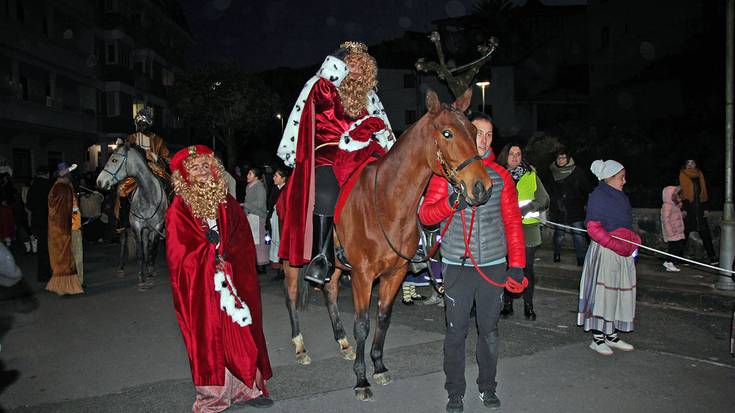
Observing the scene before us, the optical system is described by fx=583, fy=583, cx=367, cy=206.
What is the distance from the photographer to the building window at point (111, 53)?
36.8 meters

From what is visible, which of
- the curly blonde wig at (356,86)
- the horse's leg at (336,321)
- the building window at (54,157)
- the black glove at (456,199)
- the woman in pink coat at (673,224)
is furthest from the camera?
the building window at (54,157)

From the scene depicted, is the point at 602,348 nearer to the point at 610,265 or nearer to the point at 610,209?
the point at 610,265

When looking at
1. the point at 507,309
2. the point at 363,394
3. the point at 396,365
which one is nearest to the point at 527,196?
the point at 507,309

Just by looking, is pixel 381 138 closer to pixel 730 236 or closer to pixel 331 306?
pixel 331 306

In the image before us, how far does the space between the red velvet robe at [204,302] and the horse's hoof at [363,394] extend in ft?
2.96

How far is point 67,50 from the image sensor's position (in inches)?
1213

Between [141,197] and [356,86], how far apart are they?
6.14 m

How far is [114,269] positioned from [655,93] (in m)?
23.7

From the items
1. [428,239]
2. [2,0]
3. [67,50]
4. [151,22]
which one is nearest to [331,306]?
[428,239]

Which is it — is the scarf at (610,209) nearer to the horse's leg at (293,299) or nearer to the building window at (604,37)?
the horse's leg at (293,299)

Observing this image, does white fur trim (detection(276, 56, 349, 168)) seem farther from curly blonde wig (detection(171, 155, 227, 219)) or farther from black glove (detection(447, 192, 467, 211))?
black glove (detection(447, 192, 467, 211))

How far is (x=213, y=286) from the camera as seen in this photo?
→ 4504 millimetres

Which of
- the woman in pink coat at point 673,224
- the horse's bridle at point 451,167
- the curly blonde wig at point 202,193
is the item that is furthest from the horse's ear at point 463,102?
the woman in pink coat at point 673,224

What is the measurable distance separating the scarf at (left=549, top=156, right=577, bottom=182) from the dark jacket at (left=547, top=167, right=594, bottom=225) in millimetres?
55
